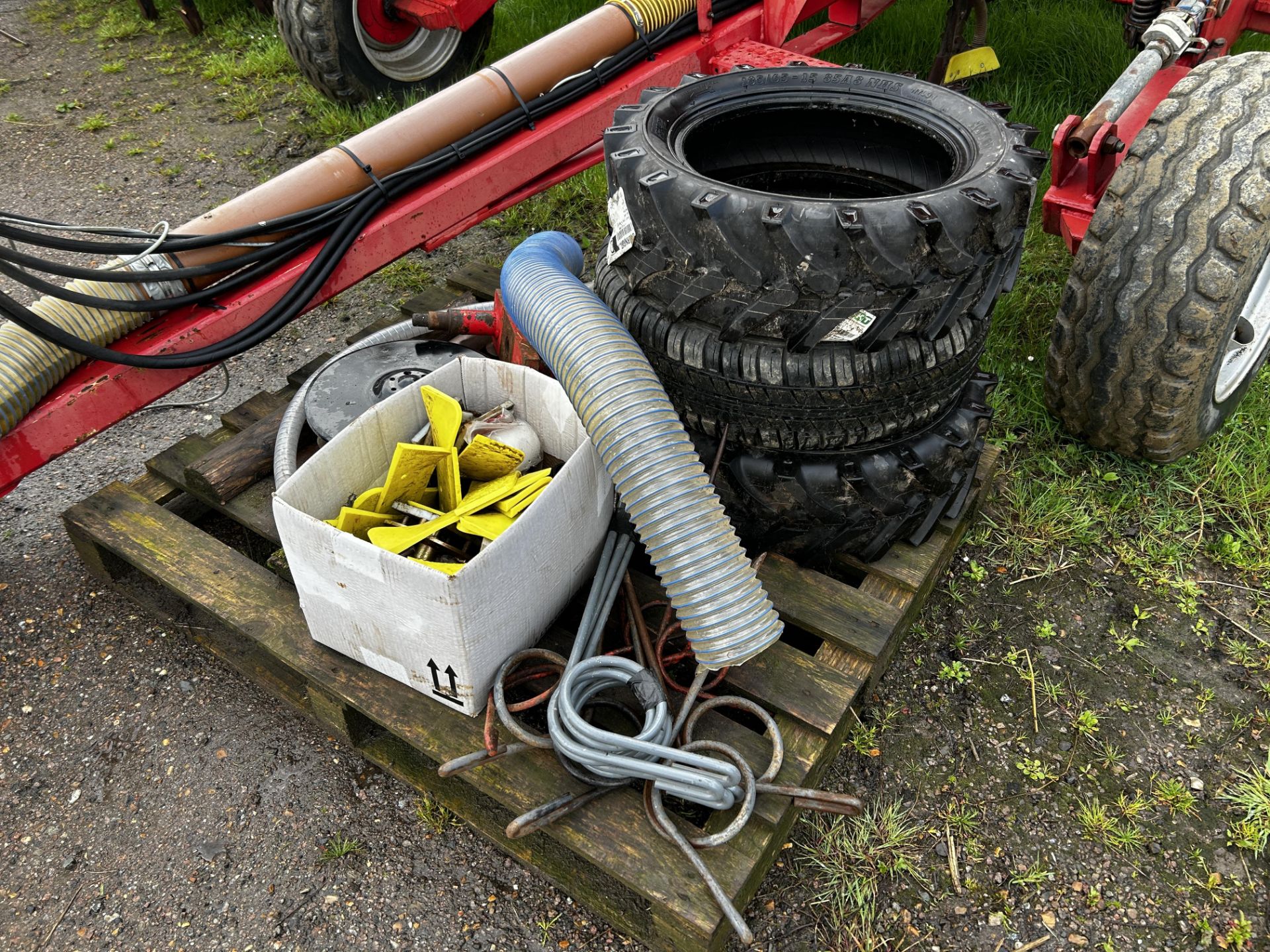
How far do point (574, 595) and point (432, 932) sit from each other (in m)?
0.77

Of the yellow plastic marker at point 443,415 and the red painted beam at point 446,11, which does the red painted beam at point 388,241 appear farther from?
the red painted beam at point 446,11

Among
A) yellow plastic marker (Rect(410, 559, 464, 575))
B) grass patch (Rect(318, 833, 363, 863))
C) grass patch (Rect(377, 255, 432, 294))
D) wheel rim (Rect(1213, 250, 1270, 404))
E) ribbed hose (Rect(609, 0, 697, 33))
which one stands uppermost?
ribbed hose (Rect(609, 0, 697, 33))

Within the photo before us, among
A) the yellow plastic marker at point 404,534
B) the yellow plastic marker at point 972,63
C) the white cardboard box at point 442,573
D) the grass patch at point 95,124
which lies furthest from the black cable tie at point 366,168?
the grass patch at point 95,124

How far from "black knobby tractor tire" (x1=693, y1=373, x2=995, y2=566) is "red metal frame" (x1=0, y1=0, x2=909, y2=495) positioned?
1056 millimetres

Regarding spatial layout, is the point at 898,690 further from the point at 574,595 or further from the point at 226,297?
the point at 226,297

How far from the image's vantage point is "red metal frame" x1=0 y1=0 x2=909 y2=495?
2.28 m

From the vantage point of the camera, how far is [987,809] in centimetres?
218

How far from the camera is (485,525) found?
203 centimetres

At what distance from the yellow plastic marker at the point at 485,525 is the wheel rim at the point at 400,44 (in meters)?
3.37

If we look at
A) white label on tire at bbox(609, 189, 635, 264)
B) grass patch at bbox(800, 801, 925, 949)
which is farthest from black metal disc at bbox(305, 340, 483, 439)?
grass patch at bbox(800, 801, 925, 949)

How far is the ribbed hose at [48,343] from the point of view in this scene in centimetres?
217

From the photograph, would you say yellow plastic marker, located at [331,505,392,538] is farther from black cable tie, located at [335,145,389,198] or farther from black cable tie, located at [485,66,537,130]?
black cable tie, located at [485,66,537,130]

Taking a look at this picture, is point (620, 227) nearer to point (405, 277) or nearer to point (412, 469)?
point (412, 469)

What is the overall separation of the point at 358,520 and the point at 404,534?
4.5 inches
